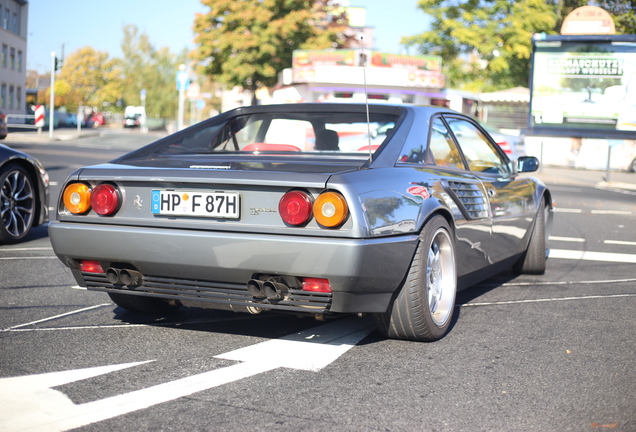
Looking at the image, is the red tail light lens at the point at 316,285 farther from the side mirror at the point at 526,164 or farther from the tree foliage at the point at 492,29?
the tree foliage at the point at 492,29

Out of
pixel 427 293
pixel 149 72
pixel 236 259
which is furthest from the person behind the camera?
pixel 149 72

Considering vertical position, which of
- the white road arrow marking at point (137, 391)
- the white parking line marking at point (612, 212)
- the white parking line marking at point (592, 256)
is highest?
the white parking line marking at point (612, 212)

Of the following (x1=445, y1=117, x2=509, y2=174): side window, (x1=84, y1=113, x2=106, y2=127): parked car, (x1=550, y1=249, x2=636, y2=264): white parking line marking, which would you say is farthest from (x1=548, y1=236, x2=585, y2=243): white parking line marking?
(x1=84, y1=113, x2=106, y2=127): parked car

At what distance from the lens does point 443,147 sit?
15.5 feet

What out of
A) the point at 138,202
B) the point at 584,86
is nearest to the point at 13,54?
the point at 584,86

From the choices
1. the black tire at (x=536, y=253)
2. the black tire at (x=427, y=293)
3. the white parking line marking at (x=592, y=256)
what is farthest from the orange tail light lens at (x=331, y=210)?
the white parking line marking at (x=592, y=256)

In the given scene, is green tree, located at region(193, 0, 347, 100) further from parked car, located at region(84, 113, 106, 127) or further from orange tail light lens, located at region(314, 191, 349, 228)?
orange tail light lens, located at region(314, 191, 349, 228)

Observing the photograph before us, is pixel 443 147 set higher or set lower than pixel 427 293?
higher

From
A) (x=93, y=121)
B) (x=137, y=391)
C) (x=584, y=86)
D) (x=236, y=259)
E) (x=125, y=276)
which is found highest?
(x=584, y=86)

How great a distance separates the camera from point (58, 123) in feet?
242

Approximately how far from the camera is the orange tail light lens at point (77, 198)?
3963 millimetres

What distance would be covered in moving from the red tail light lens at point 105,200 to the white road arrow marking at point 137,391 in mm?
773

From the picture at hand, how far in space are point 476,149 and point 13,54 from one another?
6395 cm

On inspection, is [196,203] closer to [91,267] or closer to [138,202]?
[138,202]
